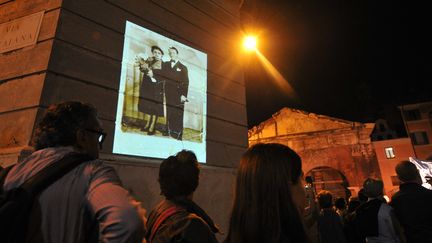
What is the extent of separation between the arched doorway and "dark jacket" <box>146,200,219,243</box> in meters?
21.5

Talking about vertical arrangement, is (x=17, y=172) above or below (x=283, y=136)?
below

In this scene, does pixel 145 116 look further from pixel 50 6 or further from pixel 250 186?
pixel 250 186

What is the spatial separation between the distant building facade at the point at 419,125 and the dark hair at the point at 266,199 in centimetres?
3076

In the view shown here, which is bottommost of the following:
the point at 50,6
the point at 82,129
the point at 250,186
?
the point at 250,186

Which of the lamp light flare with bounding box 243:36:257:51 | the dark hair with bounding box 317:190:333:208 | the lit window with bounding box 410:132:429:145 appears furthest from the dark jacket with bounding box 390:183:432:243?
the lit window with bounding box 410:132:429:145

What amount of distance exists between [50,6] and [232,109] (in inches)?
151

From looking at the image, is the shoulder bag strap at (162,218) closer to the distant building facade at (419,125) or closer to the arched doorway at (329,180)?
the arched doorway at (329,180)

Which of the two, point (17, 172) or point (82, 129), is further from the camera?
point (82, 129)

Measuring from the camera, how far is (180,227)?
1706 mm

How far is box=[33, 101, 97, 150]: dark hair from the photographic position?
1482mm

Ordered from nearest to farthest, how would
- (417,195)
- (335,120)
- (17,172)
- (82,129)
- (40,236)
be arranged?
(40,236) → (17,172) → (82,129) → (417,195) → (335,120)

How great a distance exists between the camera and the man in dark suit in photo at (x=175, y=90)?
457 cm

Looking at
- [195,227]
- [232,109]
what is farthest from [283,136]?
[195,227]

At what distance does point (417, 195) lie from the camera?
10.2 feet
